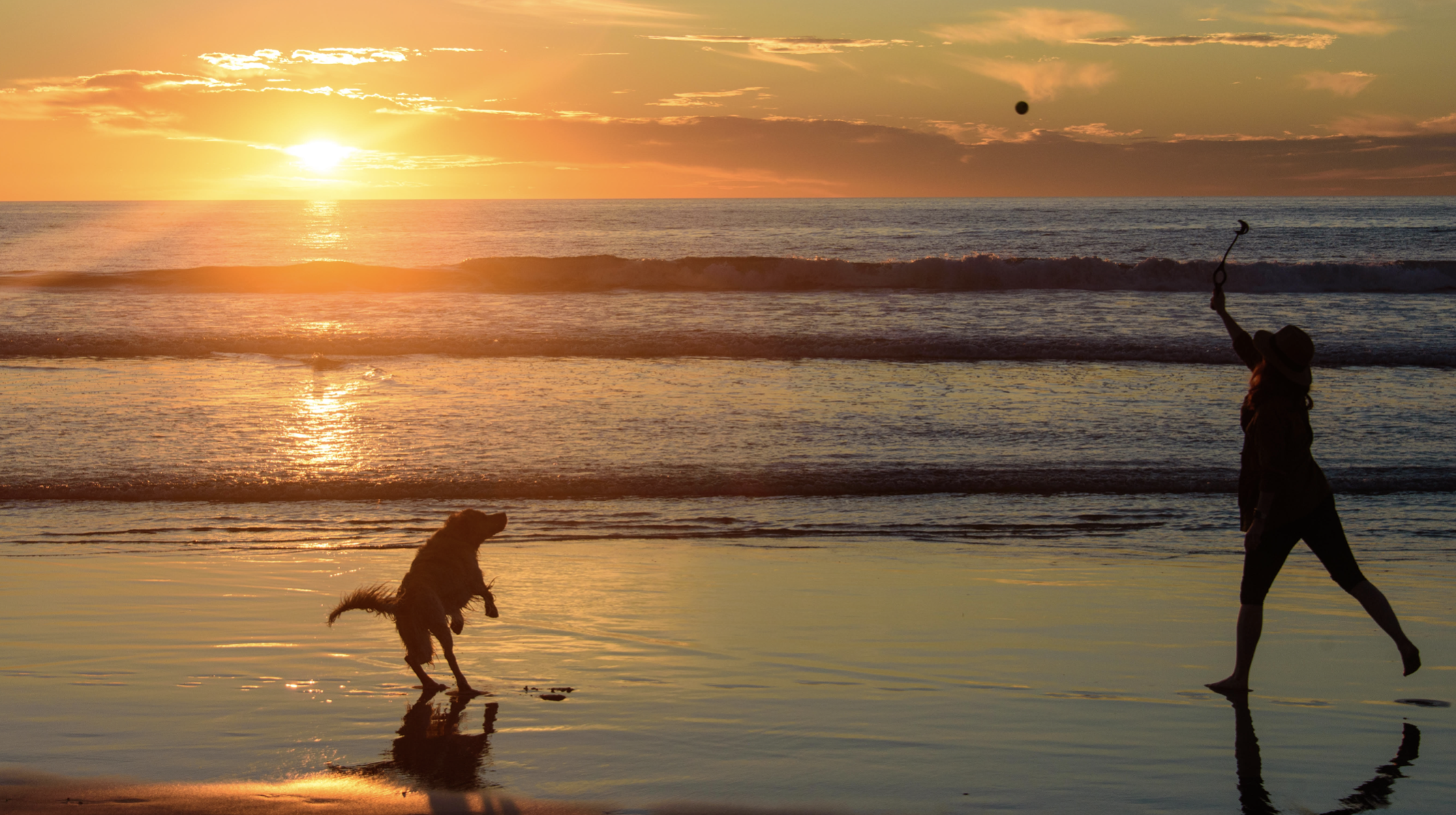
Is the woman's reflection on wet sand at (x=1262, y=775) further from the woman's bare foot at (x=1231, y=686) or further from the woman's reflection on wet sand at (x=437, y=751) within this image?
the woman's reflection on wet sand at (x=437, y=751)

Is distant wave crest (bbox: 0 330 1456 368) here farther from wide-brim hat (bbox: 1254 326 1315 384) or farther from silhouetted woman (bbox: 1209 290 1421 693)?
wide-brim hat (bbox: 1254 326 1315 384)

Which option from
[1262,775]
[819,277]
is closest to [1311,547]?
[1262,775]

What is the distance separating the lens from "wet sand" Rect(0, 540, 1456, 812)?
3.69m

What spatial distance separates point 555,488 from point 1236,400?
8.88 m

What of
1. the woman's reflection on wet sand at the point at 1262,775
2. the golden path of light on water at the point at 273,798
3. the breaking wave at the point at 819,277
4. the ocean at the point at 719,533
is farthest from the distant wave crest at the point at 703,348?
the golden path of light on water at the point at 273,798

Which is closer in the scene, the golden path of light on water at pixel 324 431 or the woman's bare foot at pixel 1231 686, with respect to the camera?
the woman's bare foot at pixel 1231 686

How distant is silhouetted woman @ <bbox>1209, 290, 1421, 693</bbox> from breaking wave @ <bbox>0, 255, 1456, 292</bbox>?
2587 centimetres

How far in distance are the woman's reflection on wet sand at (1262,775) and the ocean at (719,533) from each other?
7 centimetres

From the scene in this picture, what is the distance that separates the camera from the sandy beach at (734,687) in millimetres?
3688

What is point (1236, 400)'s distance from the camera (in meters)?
13.2

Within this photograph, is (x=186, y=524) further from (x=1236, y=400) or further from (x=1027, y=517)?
(x=1236, y=400)

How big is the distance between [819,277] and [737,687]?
2795 centimetres

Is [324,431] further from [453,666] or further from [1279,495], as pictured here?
[1279,495]

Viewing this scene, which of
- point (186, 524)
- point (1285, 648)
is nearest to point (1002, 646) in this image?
point (1285, 648)
